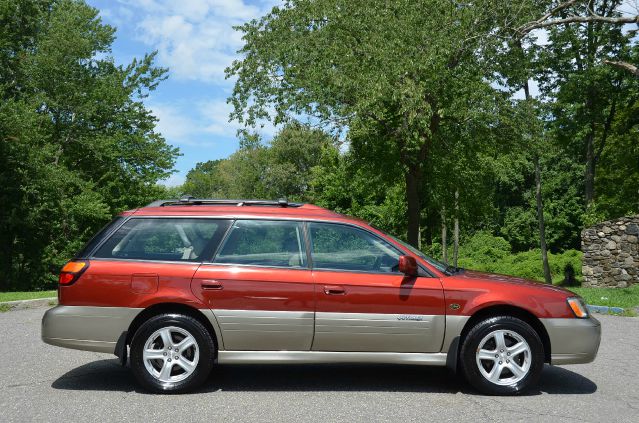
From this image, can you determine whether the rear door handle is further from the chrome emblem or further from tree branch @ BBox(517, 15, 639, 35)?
tree branch @ BBox(517, 15, 639, 35)

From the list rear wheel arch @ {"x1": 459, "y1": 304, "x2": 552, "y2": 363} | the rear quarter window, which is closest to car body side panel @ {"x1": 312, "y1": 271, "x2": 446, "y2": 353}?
rear wheel arch @ {"x1": 459, "y1": 304, "x2": 552, "y2": 363}

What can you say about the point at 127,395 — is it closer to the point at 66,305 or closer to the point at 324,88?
the point at 66,305

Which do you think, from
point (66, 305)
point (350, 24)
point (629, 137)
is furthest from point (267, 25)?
point (629, 137)

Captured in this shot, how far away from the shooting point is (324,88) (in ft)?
62.5

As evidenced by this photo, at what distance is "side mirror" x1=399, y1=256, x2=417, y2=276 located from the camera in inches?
234

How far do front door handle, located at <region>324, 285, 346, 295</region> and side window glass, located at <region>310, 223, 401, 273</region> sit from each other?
0.67ft

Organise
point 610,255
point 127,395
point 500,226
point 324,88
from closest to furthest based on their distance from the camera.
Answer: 1. point 127,395
2. point 324,88
3. point 610,255
4. point 500,226

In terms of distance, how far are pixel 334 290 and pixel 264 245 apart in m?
0.83

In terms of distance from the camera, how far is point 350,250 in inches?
247

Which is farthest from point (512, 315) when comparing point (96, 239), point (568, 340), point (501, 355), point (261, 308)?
point (96, 239)

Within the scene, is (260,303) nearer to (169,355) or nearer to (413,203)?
(169,355)

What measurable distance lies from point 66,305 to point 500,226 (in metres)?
51.2

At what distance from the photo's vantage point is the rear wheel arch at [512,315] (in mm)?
6094

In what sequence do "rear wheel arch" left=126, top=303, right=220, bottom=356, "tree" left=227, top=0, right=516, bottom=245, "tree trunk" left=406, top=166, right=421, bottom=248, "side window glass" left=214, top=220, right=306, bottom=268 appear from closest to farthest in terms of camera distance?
"rear wheel arch" left=126, top=303, right=220, bottom=356 → "side window glass" left=214, top=220, right=306, bottom=268 → "tree" left=227, top=0, right=516, bottom=245 → "tree trunk" left=406, top=166, right=421, bottom=248
